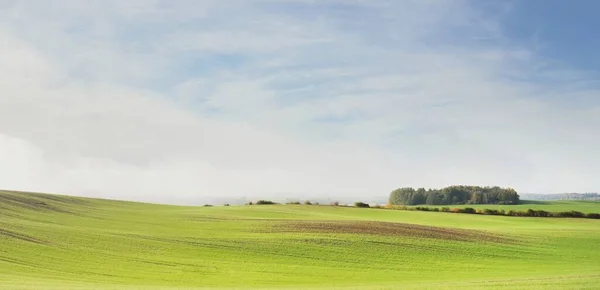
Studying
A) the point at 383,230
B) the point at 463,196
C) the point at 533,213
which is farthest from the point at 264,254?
the point at 463,196

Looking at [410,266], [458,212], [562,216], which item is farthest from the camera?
[458,212]

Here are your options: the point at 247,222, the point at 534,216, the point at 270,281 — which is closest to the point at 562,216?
the point at 534,216

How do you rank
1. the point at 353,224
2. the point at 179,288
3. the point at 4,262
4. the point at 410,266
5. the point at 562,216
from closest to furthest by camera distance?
the point at 179,288 < the point at 4,262 < the point at 410,266 < the point at 353,224 < the point at 562,216

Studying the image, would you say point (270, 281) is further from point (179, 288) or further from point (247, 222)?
point (247, 222)

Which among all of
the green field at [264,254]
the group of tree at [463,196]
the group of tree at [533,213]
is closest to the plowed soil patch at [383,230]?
the green field at [264,254]

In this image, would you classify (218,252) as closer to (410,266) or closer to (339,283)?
(339,283)

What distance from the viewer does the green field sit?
24469 millimetres

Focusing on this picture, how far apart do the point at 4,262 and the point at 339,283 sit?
15256 mm

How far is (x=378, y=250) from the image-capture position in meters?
35.5

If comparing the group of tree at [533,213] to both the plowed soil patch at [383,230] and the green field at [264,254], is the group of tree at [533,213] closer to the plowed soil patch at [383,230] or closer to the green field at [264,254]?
the green field at [264,254]

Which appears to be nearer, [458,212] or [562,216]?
[562,216]

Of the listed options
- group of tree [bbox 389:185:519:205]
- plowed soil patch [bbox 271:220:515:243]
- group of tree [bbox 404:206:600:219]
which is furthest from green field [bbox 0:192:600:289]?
group of tree [bbox 389:185:519:205]

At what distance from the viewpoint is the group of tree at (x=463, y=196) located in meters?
114

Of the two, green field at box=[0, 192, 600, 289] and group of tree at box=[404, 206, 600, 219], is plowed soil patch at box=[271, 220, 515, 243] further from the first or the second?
group of tree at box=[404, 206, 600, 219]
